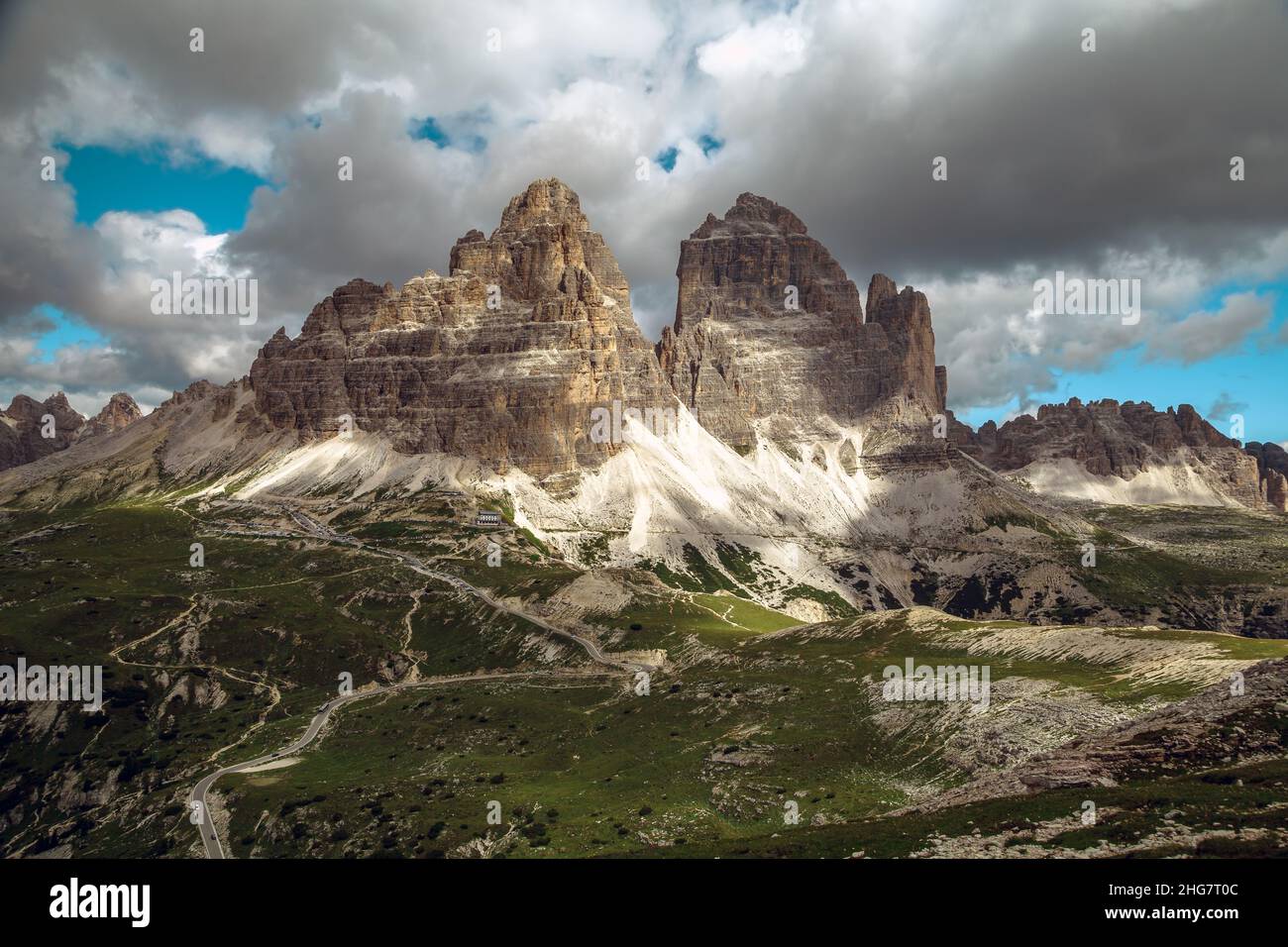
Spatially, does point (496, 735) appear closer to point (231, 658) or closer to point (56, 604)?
point (231, 658)

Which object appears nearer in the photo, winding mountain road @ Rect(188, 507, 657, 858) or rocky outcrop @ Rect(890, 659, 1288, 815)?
rocky outcrop @ Rect(890, 659, 1288, 815)

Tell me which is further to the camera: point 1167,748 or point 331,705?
point 331,705

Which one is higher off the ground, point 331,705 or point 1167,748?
point 1167,748

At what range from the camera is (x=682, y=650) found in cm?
16225

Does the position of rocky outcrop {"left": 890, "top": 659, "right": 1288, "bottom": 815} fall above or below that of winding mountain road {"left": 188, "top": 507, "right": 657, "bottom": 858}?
above

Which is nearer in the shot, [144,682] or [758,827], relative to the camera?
[758,827]

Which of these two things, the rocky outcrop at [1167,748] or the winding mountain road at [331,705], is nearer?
the rocky outcrop at [1167,748]

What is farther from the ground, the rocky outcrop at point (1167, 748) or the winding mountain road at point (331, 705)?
the rocky outcrop at point (1167, 748)
